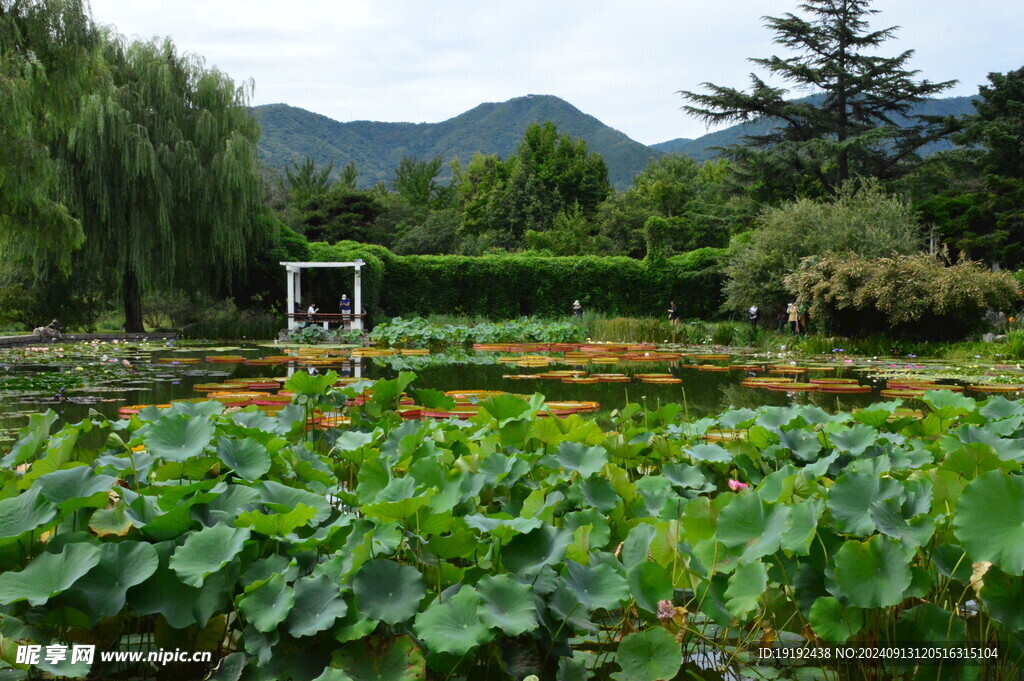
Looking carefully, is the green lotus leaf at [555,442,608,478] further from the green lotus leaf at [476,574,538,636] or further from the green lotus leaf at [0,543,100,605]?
the green lotus leaf at [0,543,100,605]

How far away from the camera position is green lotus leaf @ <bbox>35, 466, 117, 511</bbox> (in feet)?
4.25

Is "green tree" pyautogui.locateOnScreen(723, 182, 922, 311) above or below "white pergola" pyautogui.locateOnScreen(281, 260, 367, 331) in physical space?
above

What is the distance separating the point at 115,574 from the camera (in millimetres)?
1147

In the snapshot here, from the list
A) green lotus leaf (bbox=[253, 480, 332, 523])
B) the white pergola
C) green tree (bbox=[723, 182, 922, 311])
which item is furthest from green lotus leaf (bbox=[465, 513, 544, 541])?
the white pergola

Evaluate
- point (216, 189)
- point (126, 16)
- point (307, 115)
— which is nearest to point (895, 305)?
point (216, 189)

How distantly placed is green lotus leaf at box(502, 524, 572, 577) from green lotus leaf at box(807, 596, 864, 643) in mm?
394

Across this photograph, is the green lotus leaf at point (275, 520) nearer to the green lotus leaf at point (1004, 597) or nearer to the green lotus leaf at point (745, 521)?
the green lotus leaf at point (745, 521)

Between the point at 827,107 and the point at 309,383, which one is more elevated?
the point at 827,107

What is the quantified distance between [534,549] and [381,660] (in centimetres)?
29

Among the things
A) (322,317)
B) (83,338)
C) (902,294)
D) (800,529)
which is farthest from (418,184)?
(800,529)

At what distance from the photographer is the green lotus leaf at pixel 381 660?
42.6 inches

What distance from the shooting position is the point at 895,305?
40.2ft

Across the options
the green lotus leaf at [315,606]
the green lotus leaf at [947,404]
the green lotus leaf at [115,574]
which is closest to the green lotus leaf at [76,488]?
the green lotus leaf at [115,574]

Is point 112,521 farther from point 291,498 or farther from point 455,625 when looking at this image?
point 455,625
